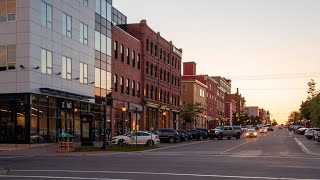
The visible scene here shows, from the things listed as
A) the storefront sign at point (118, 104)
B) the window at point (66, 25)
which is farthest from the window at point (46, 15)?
the storefront sign at point (118, 104)

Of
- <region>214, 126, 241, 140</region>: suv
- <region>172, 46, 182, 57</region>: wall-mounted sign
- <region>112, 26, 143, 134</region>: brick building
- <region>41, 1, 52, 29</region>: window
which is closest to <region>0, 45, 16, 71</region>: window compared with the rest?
<region>41, 1, 52, 29</region>: window

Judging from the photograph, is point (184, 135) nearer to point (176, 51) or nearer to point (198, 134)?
point (198, 134)

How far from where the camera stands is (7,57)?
39156 millimetres

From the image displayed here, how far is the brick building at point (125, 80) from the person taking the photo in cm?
5719

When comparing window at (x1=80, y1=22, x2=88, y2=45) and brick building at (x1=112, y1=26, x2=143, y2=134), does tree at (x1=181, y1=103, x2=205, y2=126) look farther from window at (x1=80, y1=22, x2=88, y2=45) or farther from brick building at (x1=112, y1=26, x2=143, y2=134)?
window at (x1=80, y1=22, x2=88, y2=45)

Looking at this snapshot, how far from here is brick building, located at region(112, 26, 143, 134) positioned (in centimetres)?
5719

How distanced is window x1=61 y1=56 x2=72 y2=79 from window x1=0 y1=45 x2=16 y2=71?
6.03 m

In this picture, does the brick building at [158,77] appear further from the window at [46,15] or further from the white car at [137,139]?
the window at [46,15]

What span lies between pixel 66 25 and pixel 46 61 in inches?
213

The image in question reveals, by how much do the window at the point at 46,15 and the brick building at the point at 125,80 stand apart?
48.5ft

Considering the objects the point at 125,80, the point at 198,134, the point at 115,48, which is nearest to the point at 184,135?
the point at 198,134

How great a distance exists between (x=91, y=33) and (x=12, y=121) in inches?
596

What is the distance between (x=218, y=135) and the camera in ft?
229

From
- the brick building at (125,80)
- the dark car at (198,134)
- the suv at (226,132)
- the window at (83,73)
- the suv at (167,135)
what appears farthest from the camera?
the suv at (226,132)
